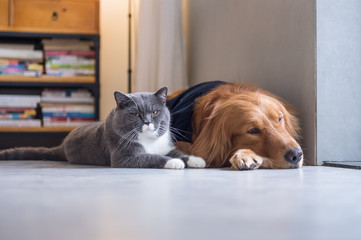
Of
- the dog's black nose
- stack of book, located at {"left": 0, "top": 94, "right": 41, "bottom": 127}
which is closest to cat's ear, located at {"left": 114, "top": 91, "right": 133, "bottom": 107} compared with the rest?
the dog's black nose

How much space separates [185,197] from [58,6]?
10.0 feet

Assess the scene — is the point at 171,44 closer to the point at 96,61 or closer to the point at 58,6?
the point at 96,61

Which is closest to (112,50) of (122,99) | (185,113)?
(185,113)

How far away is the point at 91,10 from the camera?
384 cm

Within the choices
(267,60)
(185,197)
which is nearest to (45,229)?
(185,197)

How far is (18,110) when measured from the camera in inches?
149

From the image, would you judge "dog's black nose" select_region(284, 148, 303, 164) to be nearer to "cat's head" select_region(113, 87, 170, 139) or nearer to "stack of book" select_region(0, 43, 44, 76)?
"cat's head" select_region(113, 87, 170, 139)

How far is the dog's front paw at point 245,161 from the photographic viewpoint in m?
1.77

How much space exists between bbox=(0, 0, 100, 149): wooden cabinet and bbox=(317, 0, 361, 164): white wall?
218 centimetres

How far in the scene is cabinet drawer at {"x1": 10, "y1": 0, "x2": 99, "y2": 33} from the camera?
377cm

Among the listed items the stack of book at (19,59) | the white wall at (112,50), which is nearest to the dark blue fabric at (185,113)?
the stack of book at (19,59)

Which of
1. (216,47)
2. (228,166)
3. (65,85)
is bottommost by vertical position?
(228,166)

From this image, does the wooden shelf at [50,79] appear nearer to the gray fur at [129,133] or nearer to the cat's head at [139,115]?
the gray fur at [129,133]

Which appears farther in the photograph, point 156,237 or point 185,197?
point 185,197
